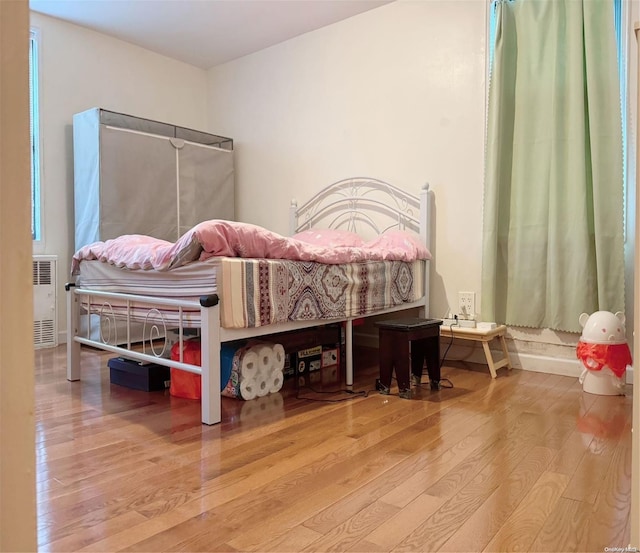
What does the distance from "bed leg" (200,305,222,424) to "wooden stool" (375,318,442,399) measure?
827mm

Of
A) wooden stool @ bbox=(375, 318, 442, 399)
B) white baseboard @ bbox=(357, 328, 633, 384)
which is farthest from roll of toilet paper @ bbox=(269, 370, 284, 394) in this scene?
white baseboard @ bbox=(357, 328, 633, 384)

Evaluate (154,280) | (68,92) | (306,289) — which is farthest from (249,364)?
(68,92)

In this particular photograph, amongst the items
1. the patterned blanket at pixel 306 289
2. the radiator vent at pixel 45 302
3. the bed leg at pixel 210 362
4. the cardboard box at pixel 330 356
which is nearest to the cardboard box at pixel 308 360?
the cardboard box at pixel 330 356

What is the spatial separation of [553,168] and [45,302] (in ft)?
11.2

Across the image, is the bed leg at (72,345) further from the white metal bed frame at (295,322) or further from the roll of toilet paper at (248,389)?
the roll of toilet paper at (248,389)

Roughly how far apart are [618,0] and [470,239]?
1461 millimetres

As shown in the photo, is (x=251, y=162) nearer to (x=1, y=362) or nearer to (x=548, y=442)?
(x=548, y=442)

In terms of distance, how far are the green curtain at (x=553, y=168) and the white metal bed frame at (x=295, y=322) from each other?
0.50 metres

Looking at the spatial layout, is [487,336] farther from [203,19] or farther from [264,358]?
[203,19]

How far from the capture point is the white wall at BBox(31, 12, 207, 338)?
3.79m

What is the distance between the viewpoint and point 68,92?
3896 mm

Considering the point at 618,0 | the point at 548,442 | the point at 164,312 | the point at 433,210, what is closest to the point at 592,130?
the point at 618,0

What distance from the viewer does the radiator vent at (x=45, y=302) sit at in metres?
3.64

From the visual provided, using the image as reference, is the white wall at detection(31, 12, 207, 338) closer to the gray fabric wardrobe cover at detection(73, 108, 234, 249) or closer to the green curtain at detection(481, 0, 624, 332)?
the gray fabric wardrobe cover at detection(73, 108, 234, 249)
